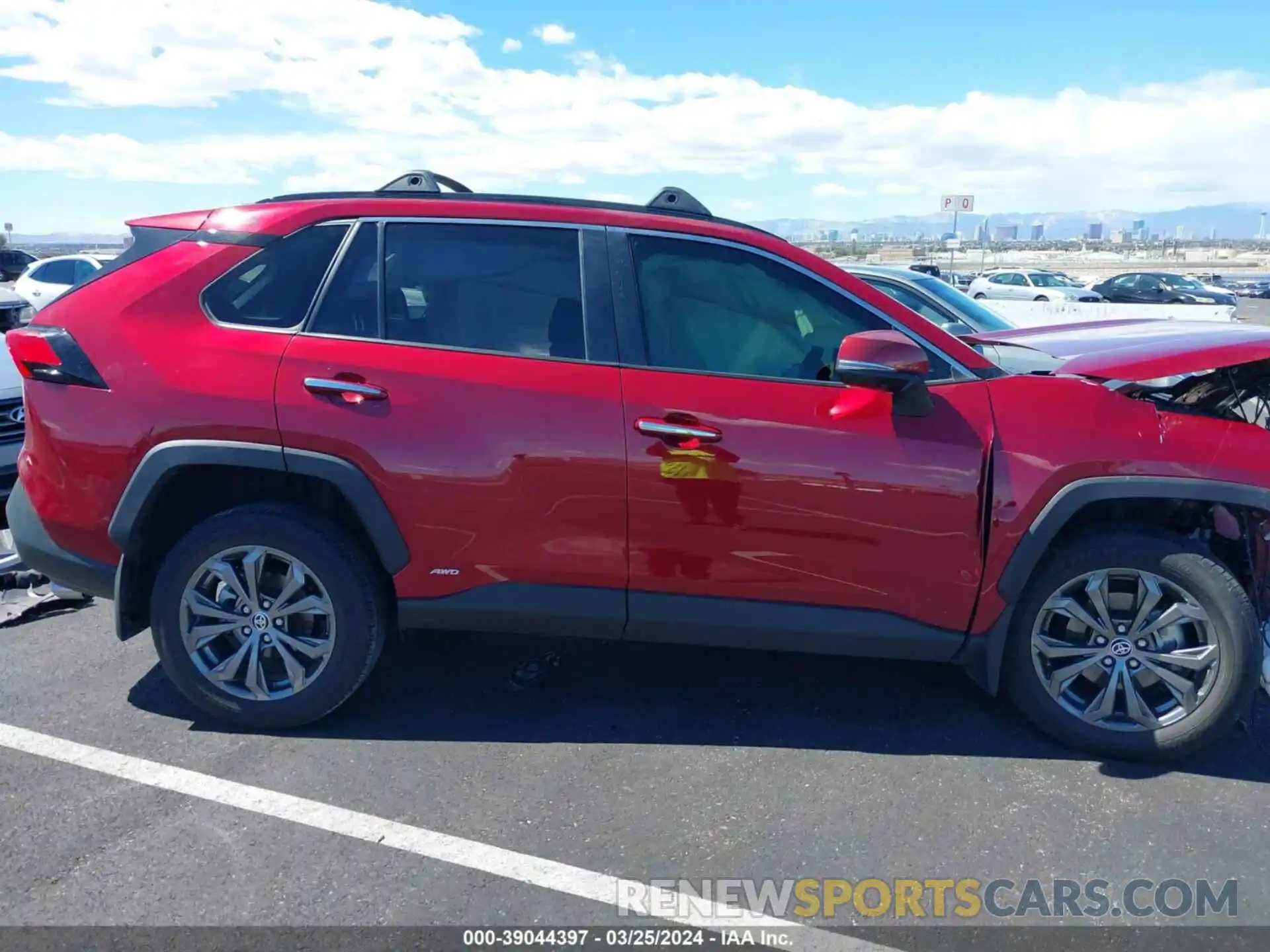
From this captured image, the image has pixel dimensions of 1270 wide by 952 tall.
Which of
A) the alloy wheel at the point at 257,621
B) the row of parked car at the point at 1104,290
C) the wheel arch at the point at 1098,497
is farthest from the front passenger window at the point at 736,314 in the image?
the row of parked car at the point at 1104,290

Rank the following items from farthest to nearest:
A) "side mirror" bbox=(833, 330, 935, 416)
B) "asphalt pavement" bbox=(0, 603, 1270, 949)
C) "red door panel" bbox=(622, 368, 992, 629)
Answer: "red door panel" bbox=(622, 368, 992, 629)
"side mirror" bbox=(833, 330, 935, 416)
"asphalt pavement" bbox=(0, 603, 1270, 949)

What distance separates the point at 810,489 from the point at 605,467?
0.70 metres

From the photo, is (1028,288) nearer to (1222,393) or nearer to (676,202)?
(1222,393)

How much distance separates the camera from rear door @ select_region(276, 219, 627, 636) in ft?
11.4

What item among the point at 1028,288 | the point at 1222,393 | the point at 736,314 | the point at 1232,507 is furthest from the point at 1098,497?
the point at 1028,288

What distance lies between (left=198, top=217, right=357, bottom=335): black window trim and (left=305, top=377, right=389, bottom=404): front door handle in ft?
0.81

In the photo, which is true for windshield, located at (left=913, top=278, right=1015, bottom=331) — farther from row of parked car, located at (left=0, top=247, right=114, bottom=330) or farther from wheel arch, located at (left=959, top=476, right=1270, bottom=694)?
row of parked car, located at (left=0, top=247, right=114, bottom=330)

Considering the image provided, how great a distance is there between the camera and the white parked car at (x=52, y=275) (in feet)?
62.3

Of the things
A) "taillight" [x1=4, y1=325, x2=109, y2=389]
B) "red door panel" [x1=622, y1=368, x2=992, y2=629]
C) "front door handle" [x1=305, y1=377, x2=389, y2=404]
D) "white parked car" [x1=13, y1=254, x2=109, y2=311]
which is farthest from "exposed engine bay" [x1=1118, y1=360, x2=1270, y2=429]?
"white parked car" [x1=13, y1=254, x2=109, y2=311]

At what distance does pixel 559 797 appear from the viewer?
11.0ft

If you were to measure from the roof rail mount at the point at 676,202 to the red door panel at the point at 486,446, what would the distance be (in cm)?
81

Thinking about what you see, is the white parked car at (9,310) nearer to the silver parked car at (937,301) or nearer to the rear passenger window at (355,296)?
the rear passenger window at (355,296)

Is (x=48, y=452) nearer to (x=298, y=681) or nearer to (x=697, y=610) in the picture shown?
(x=298, y=681)

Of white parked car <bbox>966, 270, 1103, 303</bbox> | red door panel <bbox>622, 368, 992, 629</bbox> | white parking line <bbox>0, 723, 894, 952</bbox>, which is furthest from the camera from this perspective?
white parked car <bbox>966, 270, 1103, 303</bbox>
